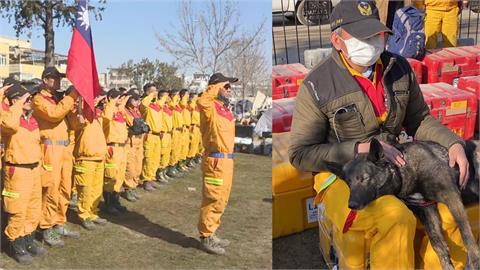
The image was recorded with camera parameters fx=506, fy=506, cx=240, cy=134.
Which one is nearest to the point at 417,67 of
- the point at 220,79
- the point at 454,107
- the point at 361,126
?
the point at 454,107

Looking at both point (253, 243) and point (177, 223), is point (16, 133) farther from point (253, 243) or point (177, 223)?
point (253, 243)

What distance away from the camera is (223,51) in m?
2.94

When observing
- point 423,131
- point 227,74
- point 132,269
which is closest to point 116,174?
point 132,269

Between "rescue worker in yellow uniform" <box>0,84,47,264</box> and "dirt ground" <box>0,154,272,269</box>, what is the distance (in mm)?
135

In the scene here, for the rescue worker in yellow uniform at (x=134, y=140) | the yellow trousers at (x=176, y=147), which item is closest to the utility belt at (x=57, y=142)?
the rescue worker in yellow uniform at (x=134, y=140)

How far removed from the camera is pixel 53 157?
12.2 ft

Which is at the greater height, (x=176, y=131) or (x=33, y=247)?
(x=176, y=131)

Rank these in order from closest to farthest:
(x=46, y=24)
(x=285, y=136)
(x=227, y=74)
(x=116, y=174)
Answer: (x=285, y=136)
(x=46, y=24)
(x=227, y=74)
(x=116, y=174)

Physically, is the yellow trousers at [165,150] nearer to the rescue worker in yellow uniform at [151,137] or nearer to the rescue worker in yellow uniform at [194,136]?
the rescue worker in yellow uniform at [151,137]

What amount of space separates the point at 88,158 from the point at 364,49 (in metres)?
3.21

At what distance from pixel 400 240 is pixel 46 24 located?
7.66 feet

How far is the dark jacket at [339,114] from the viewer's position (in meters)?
1.39

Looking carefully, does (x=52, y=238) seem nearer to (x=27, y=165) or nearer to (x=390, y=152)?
(x=27, y=165)

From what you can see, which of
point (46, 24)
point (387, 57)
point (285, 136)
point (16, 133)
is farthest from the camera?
point (16, 133)
